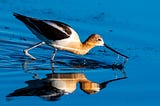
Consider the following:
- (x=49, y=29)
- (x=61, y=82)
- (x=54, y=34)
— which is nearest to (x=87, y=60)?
(x=54, y=34)

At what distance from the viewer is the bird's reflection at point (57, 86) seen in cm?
802

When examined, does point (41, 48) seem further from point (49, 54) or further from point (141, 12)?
point (141, 12)

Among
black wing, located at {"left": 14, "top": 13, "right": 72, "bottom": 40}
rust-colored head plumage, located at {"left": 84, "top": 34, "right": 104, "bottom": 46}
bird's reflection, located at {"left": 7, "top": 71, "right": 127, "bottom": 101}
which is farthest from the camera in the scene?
rust-colored head plumage, located at {"left": 84, "top": 34, "right": 104, "bottom": 46}

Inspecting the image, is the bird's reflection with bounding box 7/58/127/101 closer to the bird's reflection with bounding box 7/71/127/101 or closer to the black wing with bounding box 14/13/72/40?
the bird's reflection with bounding box 7/71/127/101

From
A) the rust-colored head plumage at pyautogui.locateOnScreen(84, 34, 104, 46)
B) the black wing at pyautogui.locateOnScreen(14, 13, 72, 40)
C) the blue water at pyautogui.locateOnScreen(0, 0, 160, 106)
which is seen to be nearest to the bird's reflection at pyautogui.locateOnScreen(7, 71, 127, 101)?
the blue water at pyautogui.locateOnScreen(0, 0, 160, 106)

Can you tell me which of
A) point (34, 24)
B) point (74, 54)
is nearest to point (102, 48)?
point (74, 54)

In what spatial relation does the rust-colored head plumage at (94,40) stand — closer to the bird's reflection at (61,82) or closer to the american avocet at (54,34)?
the american avocet at (54,34)

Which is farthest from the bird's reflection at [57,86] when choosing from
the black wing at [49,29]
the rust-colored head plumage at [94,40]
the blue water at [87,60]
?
the rust-colored head plumage at [94,40]

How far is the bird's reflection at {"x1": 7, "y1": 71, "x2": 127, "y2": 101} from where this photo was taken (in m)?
8.02

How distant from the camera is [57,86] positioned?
8492mm

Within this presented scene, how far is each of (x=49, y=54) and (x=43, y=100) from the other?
281 centimetres

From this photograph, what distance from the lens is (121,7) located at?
12.8 m

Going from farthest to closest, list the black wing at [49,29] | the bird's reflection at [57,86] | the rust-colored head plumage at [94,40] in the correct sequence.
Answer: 1. the rust-colored head plumage at [94,40]
2. the black wing at [49,29]
3. the bird's reflection at [57,86]

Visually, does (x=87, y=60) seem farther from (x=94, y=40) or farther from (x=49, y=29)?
(x=49, y=29)
